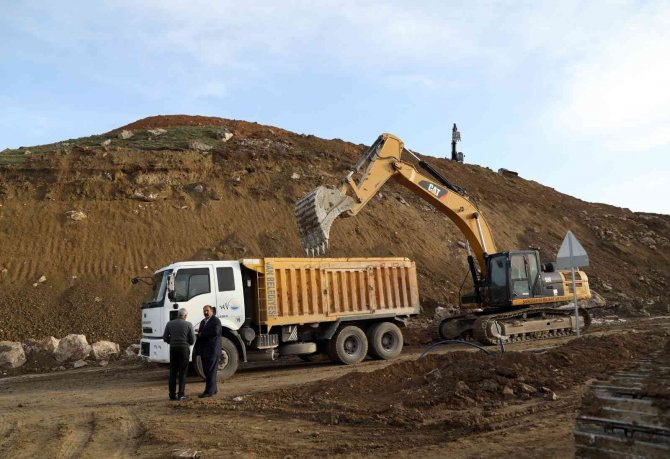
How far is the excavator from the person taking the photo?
15.4 meters

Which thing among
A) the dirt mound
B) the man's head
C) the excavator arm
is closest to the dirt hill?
the excavator arm

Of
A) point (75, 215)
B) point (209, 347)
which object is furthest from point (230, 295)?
point (75, 215)

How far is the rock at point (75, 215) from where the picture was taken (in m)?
23.7

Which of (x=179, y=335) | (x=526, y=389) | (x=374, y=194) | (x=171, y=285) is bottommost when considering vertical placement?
(x=526, y=389)

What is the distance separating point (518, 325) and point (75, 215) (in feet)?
58.0

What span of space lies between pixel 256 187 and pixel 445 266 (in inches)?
375

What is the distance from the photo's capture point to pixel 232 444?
264 inches

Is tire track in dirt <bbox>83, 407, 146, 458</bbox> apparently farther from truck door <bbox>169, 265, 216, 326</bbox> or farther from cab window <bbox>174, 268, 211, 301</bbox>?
cab window <bbox>174, 268, 211, 301</bbox>

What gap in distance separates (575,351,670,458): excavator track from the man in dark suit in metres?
7.06

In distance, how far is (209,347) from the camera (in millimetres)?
10242

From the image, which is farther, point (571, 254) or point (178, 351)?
point (571, 254)

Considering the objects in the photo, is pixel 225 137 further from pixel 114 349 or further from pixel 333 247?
pixel 114 349

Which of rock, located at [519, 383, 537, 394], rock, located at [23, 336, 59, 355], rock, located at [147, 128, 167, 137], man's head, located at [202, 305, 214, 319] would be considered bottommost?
rock, located at [519, 383, 537, 394]

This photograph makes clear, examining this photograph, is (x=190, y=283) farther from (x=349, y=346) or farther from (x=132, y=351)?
(x=132, y=351)
